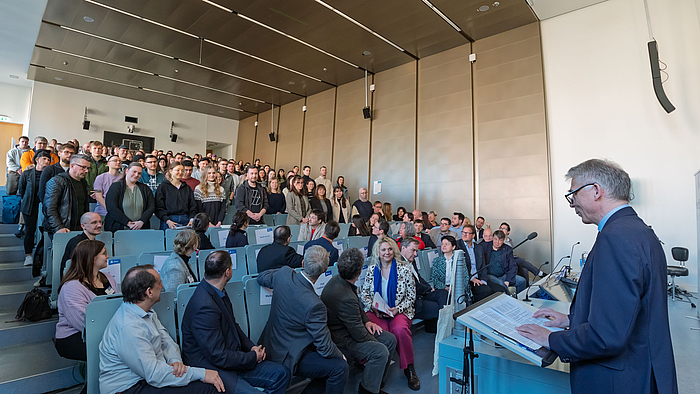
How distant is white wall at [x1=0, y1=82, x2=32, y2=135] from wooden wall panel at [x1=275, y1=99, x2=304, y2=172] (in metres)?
7.30

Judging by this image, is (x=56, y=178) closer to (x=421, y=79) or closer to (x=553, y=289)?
(x=553, y=289)

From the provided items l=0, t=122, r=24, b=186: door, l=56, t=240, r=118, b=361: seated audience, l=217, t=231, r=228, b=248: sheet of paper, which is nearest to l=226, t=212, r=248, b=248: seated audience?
l=217, t=231, r=228, b=248: sheet of paper

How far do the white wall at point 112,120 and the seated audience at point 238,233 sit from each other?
9945 millimetres

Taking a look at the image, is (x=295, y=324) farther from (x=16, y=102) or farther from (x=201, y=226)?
(x=16, y=102)

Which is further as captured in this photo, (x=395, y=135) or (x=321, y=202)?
(x=395, y=135)

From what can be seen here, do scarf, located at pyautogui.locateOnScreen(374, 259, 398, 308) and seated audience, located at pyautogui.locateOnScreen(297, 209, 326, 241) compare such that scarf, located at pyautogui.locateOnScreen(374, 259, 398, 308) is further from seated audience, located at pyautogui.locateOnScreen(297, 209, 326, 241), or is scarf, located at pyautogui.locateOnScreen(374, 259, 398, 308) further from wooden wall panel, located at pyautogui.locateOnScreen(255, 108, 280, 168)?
wooden wall panel, located at pyautogui.locateOnScreen(255, 108, 280, 168)

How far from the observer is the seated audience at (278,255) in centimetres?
312

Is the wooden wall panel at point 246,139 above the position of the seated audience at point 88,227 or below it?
above

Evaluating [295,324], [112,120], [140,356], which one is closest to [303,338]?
[295,324]

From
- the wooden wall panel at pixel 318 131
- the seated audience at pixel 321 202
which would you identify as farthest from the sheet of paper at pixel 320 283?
the wooden wall panel at pixel 318 131

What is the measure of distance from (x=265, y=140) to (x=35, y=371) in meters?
10.9

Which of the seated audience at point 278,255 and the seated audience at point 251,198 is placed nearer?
the seated audience at point 278,255

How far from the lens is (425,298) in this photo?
3814mm

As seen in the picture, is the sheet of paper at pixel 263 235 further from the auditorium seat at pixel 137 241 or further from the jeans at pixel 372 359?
the jeans at pixel 372 359
